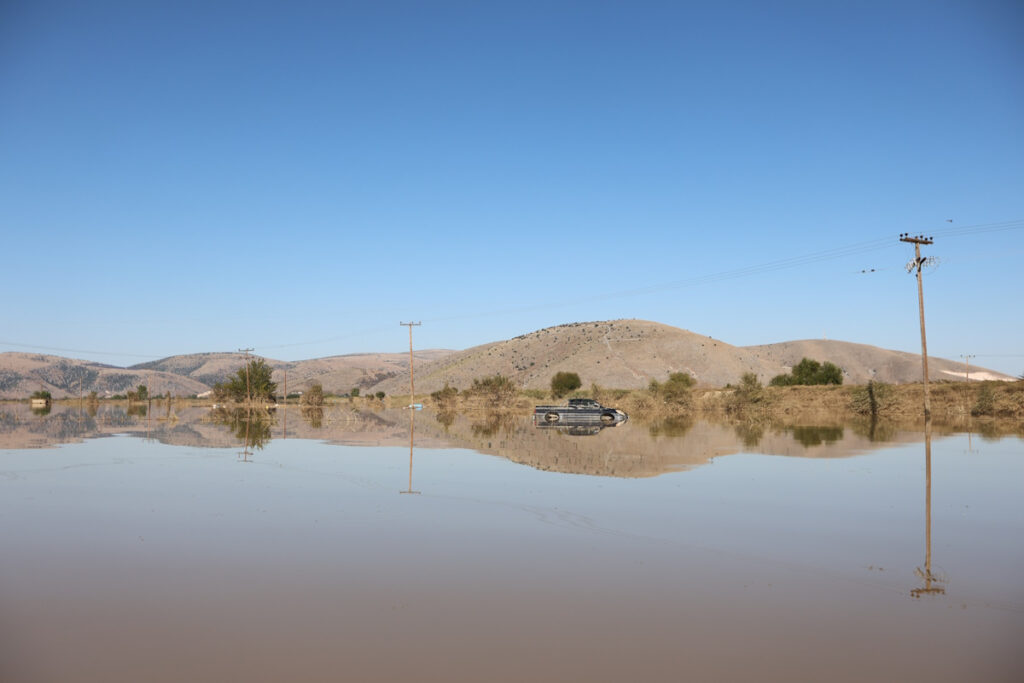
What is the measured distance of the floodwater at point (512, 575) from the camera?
6266 mm

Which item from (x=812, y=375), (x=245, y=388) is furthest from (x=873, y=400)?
(x=245, y=388)

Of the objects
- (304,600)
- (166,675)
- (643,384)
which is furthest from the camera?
(643,384)

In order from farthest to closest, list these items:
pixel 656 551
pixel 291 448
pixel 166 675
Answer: pixel 291 448
pixel 656 551
pixel 166 675

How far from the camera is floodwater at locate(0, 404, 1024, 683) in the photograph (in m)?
6.27

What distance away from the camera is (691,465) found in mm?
21812

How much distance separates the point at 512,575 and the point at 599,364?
387 feet

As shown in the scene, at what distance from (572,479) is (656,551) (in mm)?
8067

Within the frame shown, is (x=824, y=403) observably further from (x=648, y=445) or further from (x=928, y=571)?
(x=928, y=571)

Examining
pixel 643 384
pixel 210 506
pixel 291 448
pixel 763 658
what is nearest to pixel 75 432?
Result: pixel 291 448

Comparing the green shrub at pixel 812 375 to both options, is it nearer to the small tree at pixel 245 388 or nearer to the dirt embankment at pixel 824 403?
the dirt embankment at pixel 824 403

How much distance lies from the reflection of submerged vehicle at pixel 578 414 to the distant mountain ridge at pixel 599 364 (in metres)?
66.6

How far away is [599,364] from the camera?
12588 centimetres

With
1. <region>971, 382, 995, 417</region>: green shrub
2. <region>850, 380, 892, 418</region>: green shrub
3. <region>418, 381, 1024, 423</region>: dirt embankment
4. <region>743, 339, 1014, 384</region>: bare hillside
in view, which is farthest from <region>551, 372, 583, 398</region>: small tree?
<region>743, 339, 1014, 384</region>: bare hillside

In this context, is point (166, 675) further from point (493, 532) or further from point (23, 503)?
point (23, 503)
